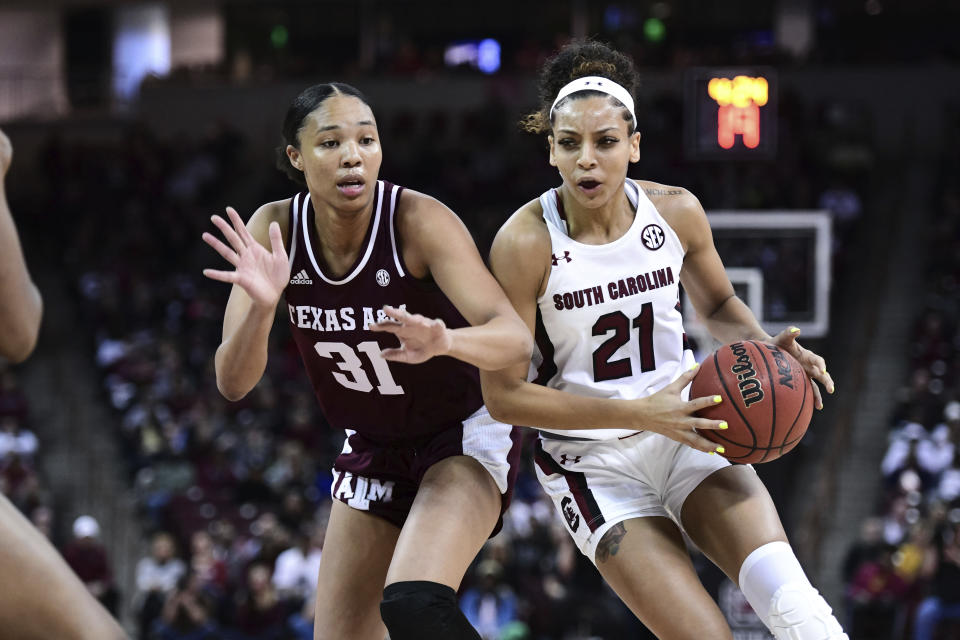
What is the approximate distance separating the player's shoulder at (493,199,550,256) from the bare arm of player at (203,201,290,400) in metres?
0.70

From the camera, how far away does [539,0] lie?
20719 mm

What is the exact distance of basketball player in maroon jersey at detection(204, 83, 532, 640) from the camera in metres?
3.74

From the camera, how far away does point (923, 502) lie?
Answer: 10922 mm

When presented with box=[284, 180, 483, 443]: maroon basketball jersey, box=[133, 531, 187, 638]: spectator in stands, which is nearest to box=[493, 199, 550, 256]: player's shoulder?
box=[284, 180, 483, 443]: maroon basketball jersey

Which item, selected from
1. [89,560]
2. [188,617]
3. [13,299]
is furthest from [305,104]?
[89,560]

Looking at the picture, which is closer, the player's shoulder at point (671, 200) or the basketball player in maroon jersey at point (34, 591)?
the basketball player in maroon jersey at point (34, 591)

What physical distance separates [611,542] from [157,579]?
791cm

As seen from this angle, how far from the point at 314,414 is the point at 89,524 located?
3.02m

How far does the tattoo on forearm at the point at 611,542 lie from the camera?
154 inches

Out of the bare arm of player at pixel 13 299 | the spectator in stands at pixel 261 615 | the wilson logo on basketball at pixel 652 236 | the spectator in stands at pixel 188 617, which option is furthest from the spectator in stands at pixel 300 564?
the bare arm of player at pixel 13 299

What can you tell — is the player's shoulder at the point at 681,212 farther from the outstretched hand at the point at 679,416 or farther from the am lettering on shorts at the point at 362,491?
the am lettering on shorts at the point at 362,491

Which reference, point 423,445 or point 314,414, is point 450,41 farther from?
point 423,445

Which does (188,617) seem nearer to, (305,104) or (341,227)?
(341,227)

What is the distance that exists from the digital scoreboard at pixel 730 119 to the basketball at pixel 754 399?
4823 millimetres
